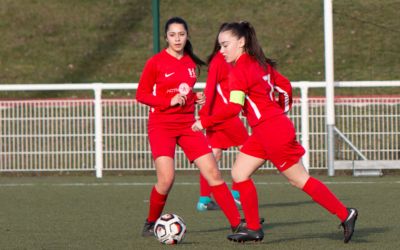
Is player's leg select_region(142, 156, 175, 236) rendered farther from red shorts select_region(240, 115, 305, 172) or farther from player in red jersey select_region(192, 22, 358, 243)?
red shorts select_region(240, 115, 305, 172)

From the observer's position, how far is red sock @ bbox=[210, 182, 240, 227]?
8.77m

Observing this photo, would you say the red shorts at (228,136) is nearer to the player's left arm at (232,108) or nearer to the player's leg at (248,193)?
the player's leg at (248,193)

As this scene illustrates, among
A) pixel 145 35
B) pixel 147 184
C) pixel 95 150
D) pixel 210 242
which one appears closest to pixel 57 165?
pixel 95 150

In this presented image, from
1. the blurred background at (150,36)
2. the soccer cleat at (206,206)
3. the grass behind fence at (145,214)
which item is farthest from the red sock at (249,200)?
the blurred background at (150,36)

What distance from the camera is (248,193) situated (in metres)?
8.31

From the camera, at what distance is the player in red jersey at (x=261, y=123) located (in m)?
8.10

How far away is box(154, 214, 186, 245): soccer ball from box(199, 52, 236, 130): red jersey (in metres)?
2.89

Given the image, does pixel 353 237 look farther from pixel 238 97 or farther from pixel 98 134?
pixel 98 134

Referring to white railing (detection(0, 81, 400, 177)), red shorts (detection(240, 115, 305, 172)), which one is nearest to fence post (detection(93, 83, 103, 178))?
white railing (detection(0, 81, 400, 177))

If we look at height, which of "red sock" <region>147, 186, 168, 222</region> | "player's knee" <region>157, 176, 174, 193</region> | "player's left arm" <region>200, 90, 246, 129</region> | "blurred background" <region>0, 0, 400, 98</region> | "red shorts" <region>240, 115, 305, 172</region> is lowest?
"red sock" <region>147, 186, 168, 222</region>

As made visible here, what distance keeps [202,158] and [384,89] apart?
15.2 metres

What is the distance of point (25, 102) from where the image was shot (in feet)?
53.8

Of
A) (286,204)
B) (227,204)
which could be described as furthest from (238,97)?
(286,204)

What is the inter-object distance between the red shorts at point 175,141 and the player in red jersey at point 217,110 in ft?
7.09
